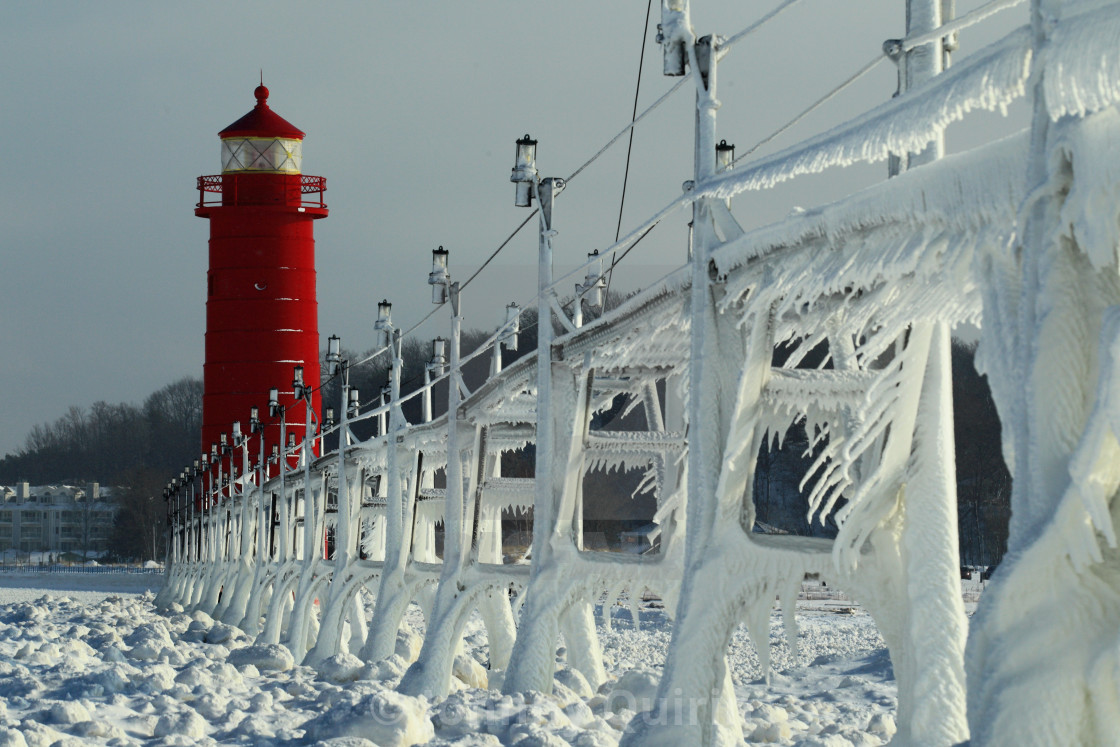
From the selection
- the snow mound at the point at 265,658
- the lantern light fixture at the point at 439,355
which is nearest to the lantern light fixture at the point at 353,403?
the lantern light fixture at the point at 439,355

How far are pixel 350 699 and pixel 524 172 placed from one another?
15.0 ft

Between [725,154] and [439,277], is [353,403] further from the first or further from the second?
[725,154]

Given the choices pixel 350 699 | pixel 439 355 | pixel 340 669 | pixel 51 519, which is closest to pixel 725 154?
pixel 350 699

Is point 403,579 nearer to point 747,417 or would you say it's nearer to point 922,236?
point 747,417

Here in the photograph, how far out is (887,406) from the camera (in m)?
6.33

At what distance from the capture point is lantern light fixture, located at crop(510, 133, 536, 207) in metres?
12.0

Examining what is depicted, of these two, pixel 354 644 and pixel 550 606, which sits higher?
pixel 550 606

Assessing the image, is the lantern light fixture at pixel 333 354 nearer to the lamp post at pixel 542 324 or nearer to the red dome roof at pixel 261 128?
the lamp post at pixel 542 324

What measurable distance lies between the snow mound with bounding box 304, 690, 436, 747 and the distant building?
83.3 m

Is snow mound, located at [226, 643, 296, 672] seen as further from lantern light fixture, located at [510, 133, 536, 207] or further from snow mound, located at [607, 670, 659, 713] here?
lantern light fixture, located at [510, 133, 536, 207]

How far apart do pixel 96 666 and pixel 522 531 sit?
3881 cm

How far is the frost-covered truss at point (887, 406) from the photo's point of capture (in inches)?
154

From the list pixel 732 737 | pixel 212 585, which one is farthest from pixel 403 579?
pixel 212 585

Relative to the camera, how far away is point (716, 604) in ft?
23.9
